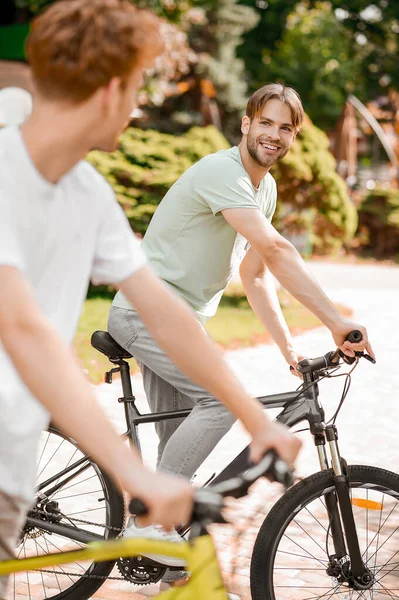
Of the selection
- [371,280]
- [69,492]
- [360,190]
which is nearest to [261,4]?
[360,190]

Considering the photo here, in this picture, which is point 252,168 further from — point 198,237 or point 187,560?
point 187,560

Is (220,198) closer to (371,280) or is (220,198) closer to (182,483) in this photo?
(182,483)

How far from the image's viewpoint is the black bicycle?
2.94m

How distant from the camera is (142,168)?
12.8 m

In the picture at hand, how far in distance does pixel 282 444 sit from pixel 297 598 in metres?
2.02

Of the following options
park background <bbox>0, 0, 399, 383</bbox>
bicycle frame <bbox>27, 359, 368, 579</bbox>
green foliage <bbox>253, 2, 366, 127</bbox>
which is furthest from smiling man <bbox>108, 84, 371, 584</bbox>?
green foliage <bbox>253, 2, 366, 127</bbox>

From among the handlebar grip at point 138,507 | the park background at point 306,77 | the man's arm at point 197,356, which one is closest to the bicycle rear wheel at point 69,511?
the man's arm at point 197,356

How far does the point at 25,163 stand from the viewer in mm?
1563

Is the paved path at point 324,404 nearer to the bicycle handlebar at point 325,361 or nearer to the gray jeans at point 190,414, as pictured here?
the gray jeans at point 190,414

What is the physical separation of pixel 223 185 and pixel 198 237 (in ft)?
0.75

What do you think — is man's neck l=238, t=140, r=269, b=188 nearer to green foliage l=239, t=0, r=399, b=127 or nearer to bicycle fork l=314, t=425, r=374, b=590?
bicycle fork l=314, t=425, r=374, b=590

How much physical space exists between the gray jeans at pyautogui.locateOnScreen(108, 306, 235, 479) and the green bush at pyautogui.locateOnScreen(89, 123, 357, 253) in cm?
910

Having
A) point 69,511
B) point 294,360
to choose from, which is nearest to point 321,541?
point 294,360

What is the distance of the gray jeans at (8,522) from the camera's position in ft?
5.53
